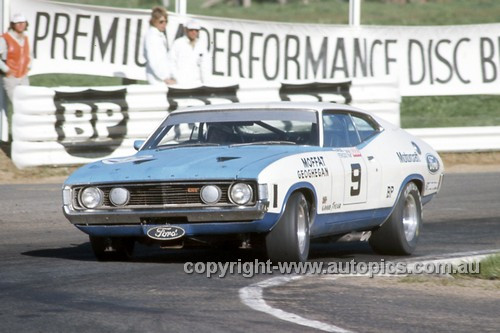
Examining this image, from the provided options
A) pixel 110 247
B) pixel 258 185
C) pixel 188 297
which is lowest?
pixel 188 297

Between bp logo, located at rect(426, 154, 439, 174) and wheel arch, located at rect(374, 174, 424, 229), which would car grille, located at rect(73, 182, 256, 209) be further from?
bp logo, located at rect(426, 154, 439, 174)

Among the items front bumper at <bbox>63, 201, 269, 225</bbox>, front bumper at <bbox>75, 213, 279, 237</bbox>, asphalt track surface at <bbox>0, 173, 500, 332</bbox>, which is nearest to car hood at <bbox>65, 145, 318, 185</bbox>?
front bumper at <bbox>63, 201, 269, 225</bbox>

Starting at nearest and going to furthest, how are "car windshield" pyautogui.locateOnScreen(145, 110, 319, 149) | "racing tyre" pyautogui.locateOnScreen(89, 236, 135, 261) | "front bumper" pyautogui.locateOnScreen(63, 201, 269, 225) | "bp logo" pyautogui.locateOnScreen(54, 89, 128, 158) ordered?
1. "front bumper" pyautogui.locateOnScreen(63, 201, 269, 225)
2. "racing tyre" pyautogui.locateOnScreen(89, 236, 135, 261)
3. "car windshield" pyautogui.locateOnScreen(145, 110, 319, 149)
4. "bp logo" pyautogui.locateOnScreen(54, 89, 128, 158)

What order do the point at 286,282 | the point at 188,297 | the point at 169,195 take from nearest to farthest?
1. the point at 188,297
2. the point at 286,282
3. the point at 169,195

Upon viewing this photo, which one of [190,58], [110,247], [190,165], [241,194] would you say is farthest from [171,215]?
[190,58]

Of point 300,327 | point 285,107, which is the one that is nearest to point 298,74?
point 285,107

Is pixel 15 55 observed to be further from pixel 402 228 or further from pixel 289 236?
pixel 289 236

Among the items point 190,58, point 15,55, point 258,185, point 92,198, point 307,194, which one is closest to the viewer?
point 258,185

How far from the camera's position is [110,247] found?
31.0 ft

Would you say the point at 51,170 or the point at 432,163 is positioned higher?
the point at 432,163

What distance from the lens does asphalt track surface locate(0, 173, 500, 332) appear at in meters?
6.74

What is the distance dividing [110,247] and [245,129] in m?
1.48

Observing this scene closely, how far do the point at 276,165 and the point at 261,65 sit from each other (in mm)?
10246

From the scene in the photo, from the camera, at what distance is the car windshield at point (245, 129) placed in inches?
393
